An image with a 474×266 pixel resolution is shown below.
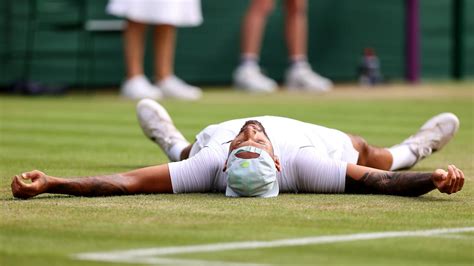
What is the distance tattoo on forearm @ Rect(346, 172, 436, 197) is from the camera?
5.95 meters

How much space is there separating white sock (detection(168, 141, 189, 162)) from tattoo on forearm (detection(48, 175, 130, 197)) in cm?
108

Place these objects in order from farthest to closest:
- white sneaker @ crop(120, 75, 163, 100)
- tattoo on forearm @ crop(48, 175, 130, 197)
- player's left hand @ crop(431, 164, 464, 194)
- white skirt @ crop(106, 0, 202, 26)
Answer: white sneaker @ crop(120, 75, 163, 100), white skirt @ crop(106, 0, 202, 26), tattoo on forearm @ crop(48, 175, 130, 197), player's left hand @ crop(431, 164, 464, 194)

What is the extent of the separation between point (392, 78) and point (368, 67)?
55.8 inches

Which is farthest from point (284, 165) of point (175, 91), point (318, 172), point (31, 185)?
point (175, 91)

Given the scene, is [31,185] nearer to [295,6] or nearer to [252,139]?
[252,139]

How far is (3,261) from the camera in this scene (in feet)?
13.9

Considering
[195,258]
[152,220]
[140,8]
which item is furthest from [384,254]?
[140,8]

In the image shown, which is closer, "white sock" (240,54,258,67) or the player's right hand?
the player's right hand

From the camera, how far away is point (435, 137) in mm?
7305

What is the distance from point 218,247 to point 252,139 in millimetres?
1399

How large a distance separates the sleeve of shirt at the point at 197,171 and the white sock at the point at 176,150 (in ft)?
3.23

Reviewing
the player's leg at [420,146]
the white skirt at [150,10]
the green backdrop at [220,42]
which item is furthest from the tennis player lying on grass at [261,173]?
the green backdrop at [220,42]

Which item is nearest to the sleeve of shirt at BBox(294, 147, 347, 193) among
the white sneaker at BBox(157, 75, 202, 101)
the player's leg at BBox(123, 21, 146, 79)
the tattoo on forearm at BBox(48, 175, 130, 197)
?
the tattoo on forearm at BBox(48, 175, 130, 197)

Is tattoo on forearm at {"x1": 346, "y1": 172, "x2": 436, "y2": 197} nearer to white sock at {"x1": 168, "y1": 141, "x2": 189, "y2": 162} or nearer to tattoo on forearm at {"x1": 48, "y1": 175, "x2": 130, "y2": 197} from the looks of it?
tattoo on forearm at {"x1": 48, "y1": 175, "x2": 130, "y2": 197}
